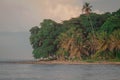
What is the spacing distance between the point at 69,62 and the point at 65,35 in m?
5.58

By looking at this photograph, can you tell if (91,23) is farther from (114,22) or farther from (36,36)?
(36,36)

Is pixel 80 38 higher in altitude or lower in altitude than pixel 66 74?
higher

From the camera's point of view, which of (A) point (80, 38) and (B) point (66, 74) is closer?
(B) point (66, 74)

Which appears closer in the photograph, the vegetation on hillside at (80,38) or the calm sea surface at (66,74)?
the calm sea surface at (66,74)

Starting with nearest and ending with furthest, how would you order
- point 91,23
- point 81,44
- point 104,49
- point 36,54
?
point 104,49, point 81,44, point 91,23, point 36,54

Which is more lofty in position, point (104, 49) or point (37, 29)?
point (37, 29)

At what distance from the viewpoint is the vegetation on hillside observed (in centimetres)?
7719

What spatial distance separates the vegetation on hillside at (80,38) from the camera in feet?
253

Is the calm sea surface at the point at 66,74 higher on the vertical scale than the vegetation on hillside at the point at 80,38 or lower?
lower

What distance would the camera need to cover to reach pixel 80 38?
8169 cm

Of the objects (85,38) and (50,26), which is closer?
(85,38)

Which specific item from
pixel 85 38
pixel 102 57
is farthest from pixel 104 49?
pixel 85 38

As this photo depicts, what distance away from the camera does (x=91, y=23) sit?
86.4 m

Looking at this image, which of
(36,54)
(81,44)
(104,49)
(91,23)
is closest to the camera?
(104,49)
